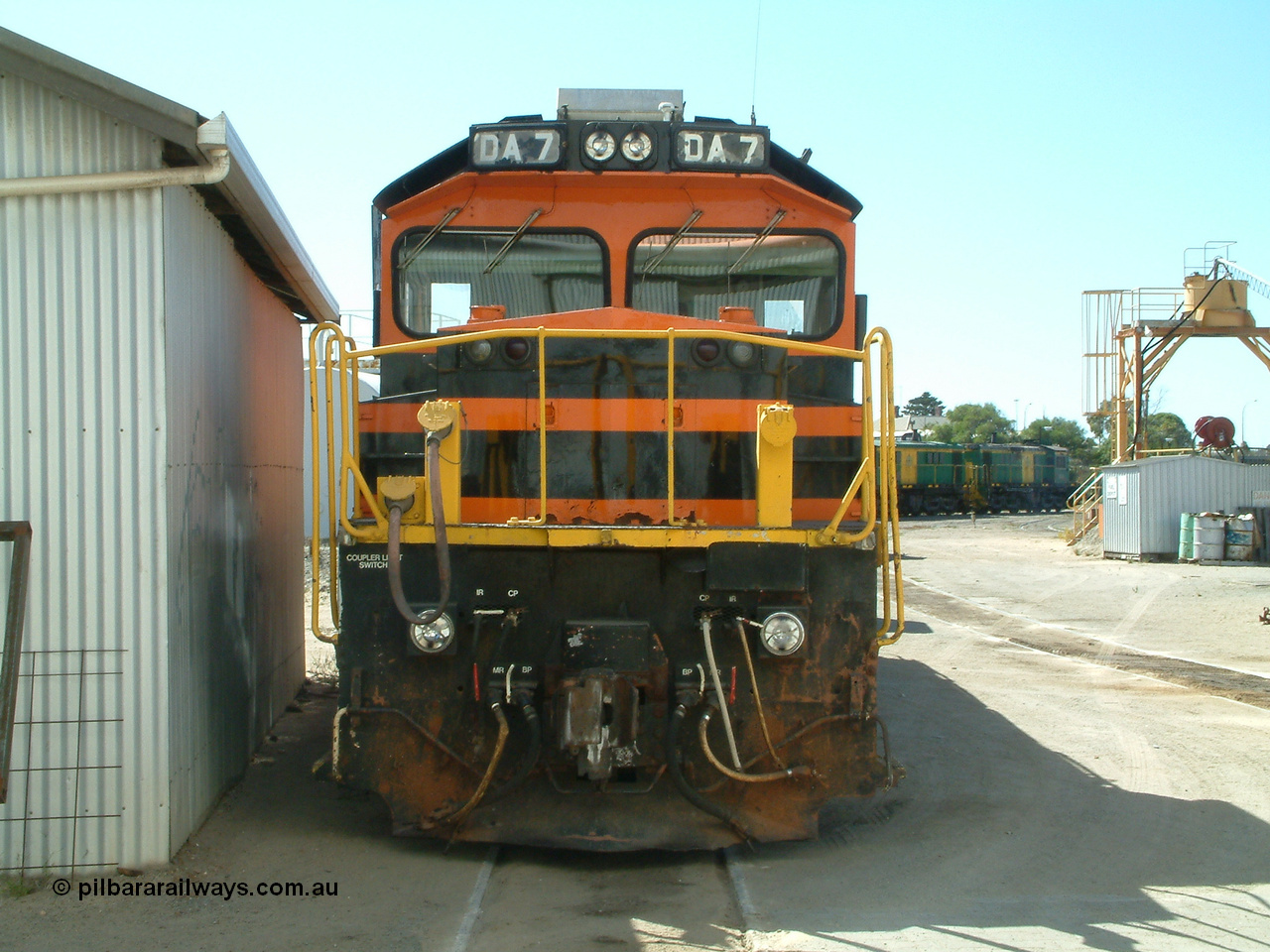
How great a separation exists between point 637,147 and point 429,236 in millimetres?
1278

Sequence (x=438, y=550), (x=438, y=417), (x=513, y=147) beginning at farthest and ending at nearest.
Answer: (x=513, y=147) < (x=438, y=417) < (x=438, y=550)

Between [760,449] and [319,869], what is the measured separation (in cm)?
278

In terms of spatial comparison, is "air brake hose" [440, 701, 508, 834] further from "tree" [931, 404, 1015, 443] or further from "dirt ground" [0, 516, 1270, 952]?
"tree" [931, 404, 1015, 443]

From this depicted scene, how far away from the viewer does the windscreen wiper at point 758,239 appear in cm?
604

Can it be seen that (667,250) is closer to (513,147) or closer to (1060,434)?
(513,147)

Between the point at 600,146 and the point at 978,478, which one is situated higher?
the point at 600,146

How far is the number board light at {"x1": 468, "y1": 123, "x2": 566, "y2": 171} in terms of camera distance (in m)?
5.89

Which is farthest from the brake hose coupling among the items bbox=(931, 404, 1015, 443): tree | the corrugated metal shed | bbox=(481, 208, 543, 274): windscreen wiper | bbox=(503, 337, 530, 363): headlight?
bbox=(931, 404, 1015, 443): tree

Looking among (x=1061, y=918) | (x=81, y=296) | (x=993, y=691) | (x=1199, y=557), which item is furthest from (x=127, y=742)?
(x=1199, y=557)

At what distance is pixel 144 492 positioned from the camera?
4.75m

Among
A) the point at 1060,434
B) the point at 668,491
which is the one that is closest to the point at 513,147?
the point at 668,491

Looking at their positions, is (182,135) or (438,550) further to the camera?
(182,135)

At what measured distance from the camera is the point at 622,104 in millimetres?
6598

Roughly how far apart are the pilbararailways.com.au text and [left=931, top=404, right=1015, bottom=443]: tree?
251 ft
